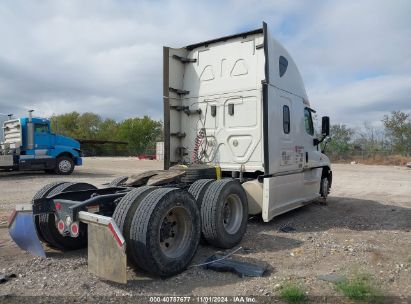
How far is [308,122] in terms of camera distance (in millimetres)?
9477

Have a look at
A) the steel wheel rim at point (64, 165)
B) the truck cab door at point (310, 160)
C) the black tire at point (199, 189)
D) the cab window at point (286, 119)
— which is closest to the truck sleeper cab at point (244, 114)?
the cab window at point (286, 119)

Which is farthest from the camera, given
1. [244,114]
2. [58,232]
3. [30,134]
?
[30,134]

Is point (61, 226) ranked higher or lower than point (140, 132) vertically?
lower

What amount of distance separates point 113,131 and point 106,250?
7985 cm

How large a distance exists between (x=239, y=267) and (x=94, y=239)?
5.86 ft

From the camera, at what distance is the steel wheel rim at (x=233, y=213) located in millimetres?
6424

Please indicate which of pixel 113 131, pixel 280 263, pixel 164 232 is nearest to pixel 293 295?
pixel 280 263

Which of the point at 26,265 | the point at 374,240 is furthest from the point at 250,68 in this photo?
the point at 26,265

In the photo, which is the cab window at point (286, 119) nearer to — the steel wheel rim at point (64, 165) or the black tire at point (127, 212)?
the black tire at point (127, 212)

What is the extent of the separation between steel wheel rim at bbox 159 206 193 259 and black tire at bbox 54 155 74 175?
1614 centimetres

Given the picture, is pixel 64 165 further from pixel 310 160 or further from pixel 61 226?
pixel 61 226

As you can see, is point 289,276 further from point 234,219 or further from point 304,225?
point 304,225

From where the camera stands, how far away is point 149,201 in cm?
460

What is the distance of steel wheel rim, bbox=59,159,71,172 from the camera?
65.2ft
